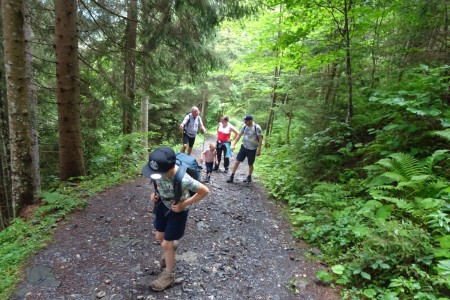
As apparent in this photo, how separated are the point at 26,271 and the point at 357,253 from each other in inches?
189

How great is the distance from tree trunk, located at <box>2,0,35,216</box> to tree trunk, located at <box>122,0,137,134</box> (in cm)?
289

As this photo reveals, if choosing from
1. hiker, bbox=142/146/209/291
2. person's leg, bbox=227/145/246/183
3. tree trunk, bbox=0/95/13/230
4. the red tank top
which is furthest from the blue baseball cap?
tree trunk, bbox=0/95/13/230

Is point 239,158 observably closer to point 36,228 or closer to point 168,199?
point 168,199

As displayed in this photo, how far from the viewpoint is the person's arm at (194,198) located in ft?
10.8

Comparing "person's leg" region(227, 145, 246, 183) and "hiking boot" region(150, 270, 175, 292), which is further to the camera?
"person's leg" region(227, 145, 246, 183)

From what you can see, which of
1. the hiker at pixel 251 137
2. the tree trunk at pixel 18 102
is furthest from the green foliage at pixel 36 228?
the hiker at pixel 251 137

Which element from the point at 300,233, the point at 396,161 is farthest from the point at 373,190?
the point at 300,233

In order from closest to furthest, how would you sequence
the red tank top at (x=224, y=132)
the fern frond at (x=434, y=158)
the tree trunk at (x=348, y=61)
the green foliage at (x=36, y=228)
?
the green foliage at (x=36, y=228) → the fern frond at (x=434, y=158) → the tree trunk at (x=348, y=61) → the red tank top at (x=224, y=132)

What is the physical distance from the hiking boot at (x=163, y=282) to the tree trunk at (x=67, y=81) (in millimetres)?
4770

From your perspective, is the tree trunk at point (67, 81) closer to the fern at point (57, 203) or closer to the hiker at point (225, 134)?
the fern at point (57, 203)

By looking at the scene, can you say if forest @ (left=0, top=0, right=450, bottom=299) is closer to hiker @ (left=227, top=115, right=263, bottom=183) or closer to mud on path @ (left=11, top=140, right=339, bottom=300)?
mud on path @ (left=11, top=140, right=339, bottom=300)

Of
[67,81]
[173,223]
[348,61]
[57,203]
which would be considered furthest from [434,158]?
[67,81]

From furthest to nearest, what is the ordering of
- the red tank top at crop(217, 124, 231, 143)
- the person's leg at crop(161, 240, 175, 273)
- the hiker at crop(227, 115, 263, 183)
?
the red tank top at crop(217, 124, 231, 143)
the hiker at crop(227, 115, 263, 183)
the person's leg at crop(161, 240, 175, 273)

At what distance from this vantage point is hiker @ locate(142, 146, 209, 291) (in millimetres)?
3092
